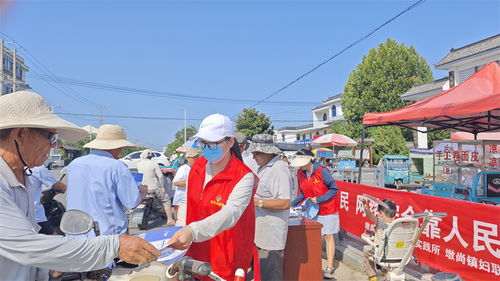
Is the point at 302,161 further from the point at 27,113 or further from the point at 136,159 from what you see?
the point at 136,159

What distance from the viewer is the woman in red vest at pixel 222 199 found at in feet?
6.43

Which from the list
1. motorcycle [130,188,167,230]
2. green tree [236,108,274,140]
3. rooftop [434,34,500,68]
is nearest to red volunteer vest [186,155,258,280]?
motorcycle [130,188,167,230]

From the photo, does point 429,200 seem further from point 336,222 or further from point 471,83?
point 471,83

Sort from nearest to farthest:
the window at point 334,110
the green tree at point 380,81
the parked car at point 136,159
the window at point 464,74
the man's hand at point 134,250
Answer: the man's hand at point 134,250
the window at point 464,74
the parked car at point 136,159
the green tree at point 380,81
the window at point 334,110

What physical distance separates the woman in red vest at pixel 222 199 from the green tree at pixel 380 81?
2565 centimetres

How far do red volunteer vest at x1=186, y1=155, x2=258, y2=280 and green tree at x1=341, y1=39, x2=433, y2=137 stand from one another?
25.7m

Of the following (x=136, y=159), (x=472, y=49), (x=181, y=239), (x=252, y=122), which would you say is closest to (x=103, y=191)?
(x=181, y=239)

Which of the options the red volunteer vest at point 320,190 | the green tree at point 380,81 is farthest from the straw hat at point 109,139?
the green tree at point 380,81

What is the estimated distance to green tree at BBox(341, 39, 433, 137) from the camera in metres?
25.9

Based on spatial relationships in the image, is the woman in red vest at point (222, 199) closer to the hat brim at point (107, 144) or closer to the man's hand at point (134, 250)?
the man's hand at point (134, 250)

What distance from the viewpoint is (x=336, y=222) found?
4730mm

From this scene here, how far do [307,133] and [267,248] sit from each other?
52.5 metres

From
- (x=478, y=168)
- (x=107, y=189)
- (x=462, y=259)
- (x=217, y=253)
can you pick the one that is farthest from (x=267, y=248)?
(x=478, y=168)

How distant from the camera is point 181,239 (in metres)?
1.60
